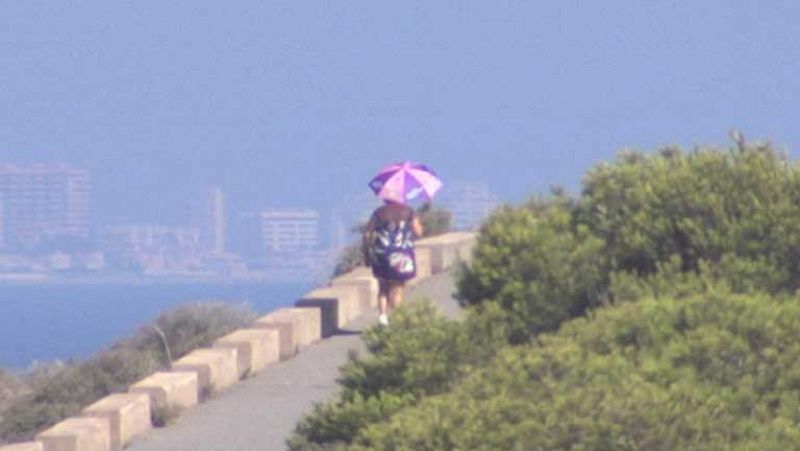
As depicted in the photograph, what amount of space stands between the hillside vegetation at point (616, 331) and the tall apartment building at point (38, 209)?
9916 cm

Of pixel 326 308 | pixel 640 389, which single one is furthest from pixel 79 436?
pixel 326 308

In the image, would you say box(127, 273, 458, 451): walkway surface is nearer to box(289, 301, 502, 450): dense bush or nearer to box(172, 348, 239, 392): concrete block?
box(172, 348, 239, 392): concrete block

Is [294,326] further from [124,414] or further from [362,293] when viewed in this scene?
[124,414]

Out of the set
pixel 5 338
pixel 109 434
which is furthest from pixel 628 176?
pixel 5 338

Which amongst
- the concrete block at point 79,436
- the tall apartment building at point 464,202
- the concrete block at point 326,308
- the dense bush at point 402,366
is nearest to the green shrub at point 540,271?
the dense bush at point 402,366

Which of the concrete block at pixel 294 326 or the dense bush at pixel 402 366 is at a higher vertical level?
the concrete block at pixel 294 326

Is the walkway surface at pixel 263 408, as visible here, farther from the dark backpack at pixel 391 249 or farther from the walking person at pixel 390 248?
the dark backpack at pixel 391 249

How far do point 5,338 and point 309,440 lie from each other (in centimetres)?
8671

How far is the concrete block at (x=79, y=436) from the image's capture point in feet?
46.6

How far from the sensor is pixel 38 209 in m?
110

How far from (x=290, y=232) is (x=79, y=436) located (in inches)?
2830

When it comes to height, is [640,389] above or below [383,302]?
below

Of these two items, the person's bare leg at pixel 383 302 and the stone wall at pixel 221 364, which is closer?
the stone wall at pixel 221 364

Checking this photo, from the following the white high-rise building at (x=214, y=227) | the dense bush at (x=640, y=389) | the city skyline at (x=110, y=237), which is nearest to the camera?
the dense bush at (x=640, y=389)
